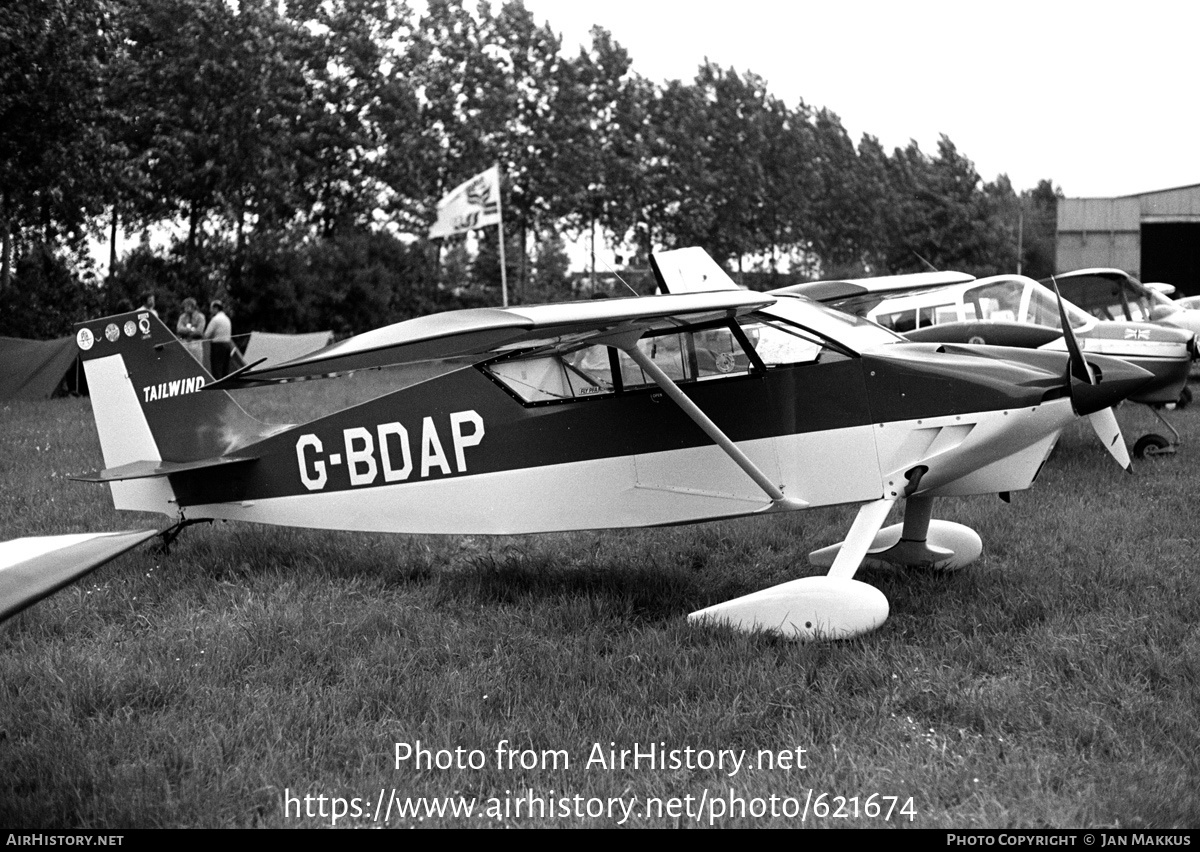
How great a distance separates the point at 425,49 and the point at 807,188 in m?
24.2

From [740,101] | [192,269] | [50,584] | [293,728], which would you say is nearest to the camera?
[50,584]

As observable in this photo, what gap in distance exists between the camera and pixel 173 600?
588cm

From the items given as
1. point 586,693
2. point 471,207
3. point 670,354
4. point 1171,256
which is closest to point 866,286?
point 670,354

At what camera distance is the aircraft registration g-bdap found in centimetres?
519

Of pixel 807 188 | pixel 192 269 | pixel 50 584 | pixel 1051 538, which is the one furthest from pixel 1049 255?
pixel 50 584

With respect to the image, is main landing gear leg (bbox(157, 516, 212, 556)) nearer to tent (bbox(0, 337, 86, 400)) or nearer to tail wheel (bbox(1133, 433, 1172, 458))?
tail wheel (bbox(1133, 433, 1172, 458))

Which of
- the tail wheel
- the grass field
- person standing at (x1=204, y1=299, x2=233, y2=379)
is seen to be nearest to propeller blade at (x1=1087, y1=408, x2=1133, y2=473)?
the tail wheel

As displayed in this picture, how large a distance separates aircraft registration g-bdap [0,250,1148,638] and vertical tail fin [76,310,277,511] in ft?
0.23

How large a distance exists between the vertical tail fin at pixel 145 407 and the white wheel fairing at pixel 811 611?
11.4 ft

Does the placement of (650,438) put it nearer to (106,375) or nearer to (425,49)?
(106,375)

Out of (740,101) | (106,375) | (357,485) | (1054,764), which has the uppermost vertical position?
(740,101)

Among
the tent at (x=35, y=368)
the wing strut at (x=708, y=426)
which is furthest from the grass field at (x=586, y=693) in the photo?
the tent at (x=35, y=368)

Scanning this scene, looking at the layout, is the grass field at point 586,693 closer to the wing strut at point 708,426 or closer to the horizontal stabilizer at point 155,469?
the horizontal stabilizer at point 155,469

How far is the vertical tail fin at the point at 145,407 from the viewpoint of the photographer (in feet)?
21.9
